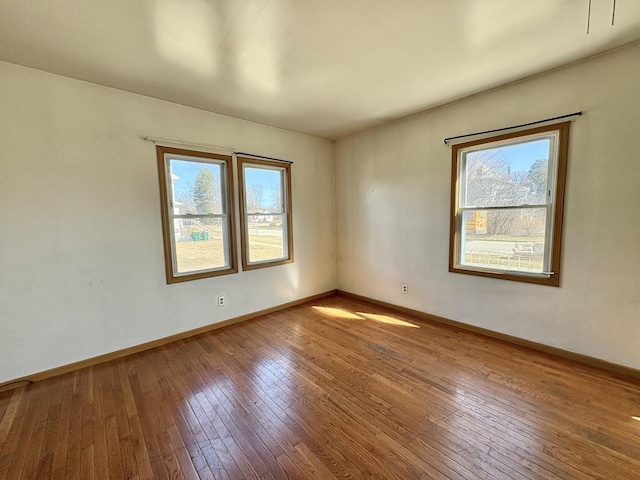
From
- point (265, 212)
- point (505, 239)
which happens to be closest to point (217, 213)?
point (265, 212)

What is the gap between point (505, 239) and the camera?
2.80 meters

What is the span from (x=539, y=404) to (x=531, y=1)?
2681mm

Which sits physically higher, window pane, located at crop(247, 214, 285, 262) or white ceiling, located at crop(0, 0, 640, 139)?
white ceiling, located at crop(0, 0, 640, 139)

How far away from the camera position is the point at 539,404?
1.87m

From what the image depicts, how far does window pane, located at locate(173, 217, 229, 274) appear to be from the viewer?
3020 mm

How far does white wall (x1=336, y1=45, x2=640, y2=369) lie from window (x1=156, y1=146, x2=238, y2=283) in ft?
6.96

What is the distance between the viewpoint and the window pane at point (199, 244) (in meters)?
3.02

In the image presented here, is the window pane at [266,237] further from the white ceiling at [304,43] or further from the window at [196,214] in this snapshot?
the white ceiling at [304,43]

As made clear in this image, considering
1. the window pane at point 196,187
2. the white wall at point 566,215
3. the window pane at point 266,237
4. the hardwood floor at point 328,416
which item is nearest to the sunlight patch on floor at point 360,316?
the white wall at point 566,215

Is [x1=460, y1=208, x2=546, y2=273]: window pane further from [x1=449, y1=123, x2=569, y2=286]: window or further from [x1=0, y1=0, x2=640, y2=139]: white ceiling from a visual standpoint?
[x1=0, y1=0, x2=640, y2=139]: white ceiling

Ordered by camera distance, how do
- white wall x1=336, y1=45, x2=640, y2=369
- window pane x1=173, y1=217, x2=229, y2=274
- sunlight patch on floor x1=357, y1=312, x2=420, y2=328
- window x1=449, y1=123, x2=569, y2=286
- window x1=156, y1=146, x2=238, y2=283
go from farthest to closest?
sunlight patch on floor x1=357, y1=312, x2=420, y2=328 → window pane x1=173, y1=217, x2=229, y2=274 → window x1=156, y1=146, x2=238, y2=283 → window x1=449, y1=123, x2=569, y2=286 → white wall x1=336, y1=45, x2=640, y2=369

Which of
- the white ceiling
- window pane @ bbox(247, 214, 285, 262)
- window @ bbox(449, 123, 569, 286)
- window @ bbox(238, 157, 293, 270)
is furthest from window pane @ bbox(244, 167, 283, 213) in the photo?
window @ bbox(449, 123, 569, 286)

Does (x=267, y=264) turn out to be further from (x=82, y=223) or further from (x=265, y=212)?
(x=82, y=223)

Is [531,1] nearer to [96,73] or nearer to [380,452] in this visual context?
[380,452]
